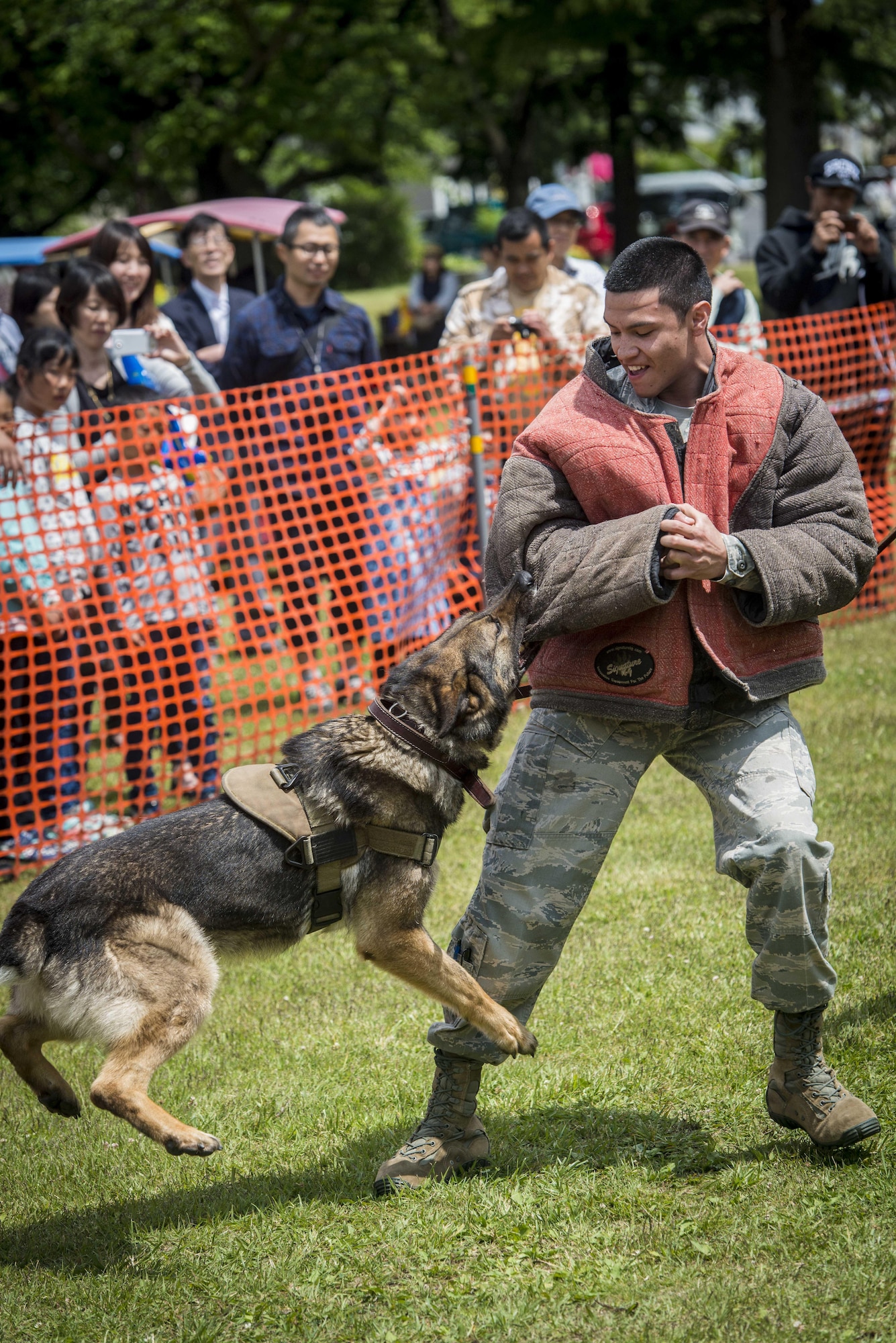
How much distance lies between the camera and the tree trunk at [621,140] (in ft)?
68.1

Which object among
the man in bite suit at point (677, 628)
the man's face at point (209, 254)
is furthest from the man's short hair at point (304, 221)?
the man in bite suit at point (677, 628)

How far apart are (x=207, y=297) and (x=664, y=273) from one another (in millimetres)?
5670

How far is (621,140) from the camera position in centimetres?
2123

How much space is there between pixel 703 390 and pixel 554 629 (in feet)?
2.44

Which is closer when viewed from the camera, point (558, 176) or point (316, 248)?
point (316, 248)

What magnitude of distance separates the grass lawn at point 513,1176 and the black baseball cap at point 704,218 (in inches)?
175

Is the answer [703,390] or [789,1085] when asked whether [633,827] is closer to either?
[789,1085]

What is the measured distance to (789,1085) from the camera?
321cm

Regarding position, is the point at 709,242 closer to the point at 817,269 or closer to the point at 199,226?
the point at 817,269

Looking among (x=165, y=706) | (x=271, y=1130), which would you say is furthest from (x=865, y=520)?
(x=165, y=706)

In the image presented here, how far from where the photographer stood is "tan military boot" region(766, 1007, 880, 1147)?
3.12 m

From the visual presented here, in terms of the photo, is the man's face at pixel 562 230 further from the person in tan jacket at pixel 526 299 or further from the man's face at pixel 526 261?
the man's face at pixel 526 261

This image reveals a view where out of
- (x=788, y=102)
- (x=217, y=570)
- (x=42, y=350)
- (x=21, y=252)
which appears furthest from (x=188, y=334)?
(x=788, y=102)

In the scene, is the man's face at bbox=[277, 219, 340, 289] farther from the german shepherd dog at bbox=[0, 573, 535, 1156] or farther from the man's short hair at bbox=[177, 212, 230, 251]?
the german shepherd dog at bbox=[0, 573, 535, 1156]
